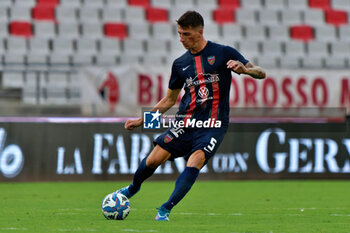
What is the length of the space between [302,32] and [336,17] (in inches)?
61.9

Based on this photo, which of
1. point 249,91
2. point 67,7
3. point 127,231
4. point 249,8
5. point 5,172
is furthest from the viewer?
point 249,8

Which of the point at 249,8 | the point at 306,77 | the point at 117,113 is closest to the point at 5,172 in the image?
the point at 117,113

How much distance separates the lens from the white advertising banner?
14711 mm

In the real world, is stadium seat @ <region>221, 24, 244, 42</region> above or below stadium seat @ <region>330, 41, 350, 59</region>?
above

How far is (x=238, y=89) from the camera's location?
15375mm

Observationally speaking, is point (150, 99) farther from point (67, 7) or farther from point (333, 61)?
point (333, 61)

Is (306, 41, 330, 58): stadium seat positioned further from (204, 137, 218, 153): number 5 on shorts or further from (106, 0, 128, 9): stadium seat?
(204, 137, 218, 153): number 5 on shorts

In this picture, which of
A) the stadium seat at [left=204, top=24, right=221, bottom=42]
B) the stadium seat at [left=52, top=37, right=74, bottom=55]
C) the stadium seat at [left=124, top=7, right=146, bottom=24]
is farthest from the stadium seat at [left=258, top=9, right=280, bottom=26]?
the stadium seat at [left=52, top=37, right=74, bottom=55]

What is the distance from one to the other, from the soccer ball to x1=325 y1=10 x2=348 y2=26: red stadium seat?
1645cm

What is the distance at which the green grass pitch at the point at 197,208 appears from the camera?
6.39 meters

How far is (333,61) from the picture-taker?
20.4 meters

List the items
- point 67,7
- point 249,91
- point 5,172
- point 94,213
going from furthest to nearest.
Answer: point 67,7 < point 249,91 < point 5,172 < point 94,213

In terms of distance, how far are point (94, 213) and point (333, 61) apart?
13.9 m

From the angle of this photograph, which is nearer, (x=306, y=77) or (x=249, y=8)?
(x=306, y=77)
